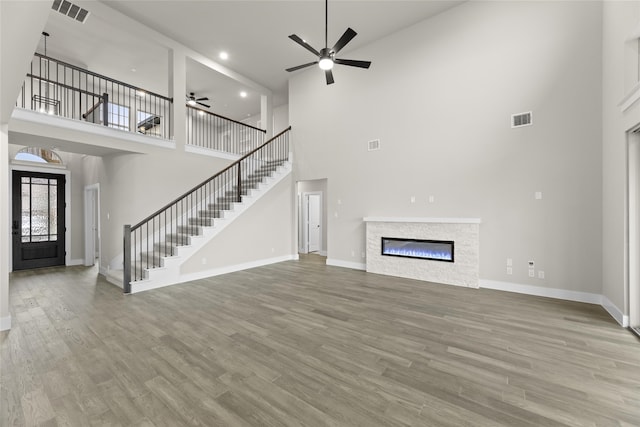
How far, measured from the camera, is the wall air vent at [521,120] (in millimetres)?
4555

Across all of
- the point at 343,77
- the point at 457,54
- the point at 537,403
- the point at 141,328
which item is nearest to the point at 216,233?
the point at 141,328

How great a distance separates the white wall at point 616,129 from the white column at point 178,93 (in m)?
7.94

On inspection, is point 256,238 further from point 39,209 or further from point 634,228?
point 634,228

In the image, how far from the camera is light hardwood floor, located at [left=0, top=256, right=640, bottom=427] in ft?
6.07

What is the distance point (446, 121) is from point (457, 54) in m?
1.30

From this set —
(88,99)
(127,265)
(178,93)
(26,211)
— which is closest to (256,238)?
(127,265)

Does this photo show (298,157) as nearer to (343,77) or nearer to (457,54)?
(343,77)

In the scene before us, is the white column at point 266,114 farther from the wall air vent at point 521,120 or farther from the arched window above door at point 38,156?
the wall air vent at point 521,120

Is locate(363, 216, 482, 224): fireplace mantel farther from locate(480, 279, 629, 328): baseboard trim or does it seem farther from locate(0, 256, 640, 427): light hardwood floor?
locate(0, 256, 640, 427): light hardwood floor

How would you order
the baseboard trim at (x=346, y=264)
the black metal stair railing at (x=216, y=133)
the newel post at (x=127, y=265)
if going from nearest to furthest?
the newel post at (x=127, y=265), the baseboard trim at (x=346, y=264), the black metal stair railing at (x=216, y=133)

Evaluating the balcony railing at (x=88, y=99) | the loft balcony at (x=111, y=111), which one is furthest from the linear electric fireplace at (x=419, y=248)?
the balcony railing at (x=88, y=99)

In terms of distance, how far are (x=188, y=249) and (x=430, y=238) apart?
500 centimetres

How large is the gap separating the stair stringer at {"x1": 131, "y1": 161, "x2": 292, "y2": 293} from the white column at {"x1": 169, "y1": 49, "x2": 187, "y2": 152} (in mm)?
2191

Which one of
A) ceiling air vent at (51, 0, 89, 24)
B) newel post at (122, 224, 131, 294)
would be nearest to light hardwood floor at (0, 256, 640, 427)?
newel post at (122, 224, 131, 294)
